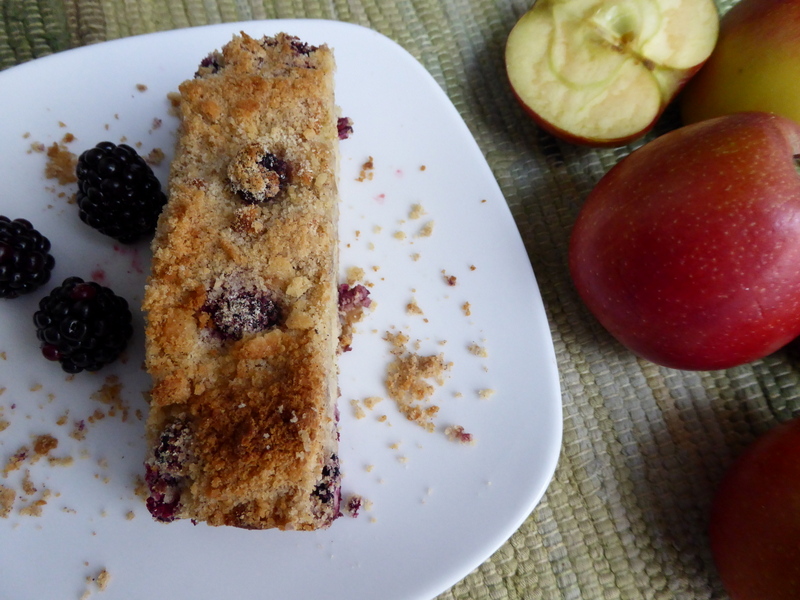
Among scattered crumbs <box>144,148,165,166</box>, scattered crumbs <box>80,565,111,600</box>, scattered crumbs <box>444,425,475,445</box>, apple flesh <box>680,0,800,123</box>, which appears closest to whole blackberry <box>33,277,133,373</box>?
scattered crumbs <box>144,148,165,166</box>

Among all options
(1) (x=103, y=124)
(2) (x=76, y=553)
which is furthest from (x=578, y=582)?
(1) (x=103, y=124)

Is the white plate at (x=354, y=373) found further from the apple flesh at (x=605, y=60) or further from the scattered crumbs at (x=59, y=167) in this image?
the apple flesh at (x=605, y=60)

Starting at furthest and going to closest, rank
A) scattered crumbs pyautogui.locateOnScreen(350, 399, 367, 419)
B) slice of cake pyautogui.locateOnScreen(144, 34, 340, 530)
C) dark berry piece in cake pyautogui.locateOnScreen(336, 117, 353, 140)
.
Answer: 1. dark berry piece in cake pyautogui.locateOnScreen(336, 117, 353, 140)
2. scattered crumbs pyautogui.locateOnScreen(350, 399, 367, 419)
3. slice of cake pyautogui.locateOnScreen(144, 34, 340, 530)

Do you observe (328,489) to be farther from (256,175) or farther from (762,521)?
(762,521)

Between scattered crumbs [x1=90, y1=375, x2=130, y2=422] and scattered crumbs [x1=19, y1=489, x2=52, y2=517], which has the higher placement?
scattered crumbs [x1=90, y1=375, x2=130, y2=422]

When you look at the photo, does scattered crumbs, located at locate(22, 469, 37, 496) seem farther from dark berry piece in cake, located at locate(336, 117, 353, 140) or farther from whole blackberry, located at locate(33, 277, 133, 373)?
dark berry piece in cake, located at locate(336, 117, 353, 140)

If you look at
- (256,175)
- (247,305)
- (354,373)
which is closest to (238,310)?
(247,305)
